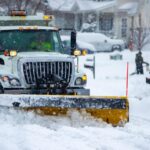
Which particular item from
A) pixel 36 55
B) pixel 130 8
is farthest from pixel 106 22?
pixel 36 55

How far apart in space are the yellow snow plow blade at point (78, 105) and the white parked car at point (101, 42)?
81.7ft

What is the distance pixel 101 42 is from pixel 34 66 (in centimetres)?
2458

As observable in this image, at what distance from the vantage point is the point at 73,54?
10.2 m

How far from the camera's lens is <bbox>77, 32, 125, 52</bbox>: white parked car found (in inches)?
1310

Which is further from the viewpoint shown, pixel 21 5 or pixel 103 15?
pixel 103 15

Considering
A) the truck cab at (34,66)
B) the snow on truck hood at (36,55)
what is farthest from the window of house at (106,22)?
the snow on truck hood at (36,55)

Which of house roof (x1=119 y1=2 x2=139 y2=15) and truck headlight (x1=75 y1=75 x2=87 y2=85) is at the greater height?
truck headlight (x1=75 y1=75 x2=87 y2=85)

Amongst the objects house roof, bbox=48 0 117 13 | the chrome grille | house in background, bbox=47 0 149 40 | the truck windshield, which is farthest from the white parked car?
the chrome grille

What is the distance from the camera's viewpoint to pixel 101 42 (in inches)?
1313

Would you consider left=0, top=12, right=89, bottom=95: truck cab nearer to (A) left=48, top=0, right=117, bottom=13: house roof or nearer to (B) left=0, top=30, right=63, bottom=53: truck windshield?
(B) left=0, top=30, right=63, bottom=53: truck windshield

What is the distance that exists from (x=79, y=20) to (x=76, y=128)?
36006mm

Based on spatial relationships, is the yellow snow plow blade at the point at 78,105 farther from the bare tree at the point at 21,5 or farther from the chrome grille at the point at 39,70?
the bare tree at the point at 21,5

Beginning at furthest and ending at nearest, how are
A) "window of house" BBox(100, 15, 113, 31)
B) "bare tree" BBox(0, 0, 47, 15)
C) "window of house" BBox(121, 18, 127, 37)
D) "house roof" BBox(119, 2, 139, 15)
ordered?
"window of house" BBox(100, 15, 113, 31), "window of house" BBox(121, 18, 127, 37), "house roof" BBox(119, 2, 139, 15), "bare tree" BBox(0, 0, 47, 15)

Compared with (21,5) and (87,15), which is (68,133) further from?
(87,15)
